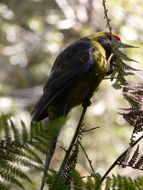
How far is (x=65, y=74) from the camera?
331cm

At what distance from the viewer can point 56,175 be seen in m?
1.06

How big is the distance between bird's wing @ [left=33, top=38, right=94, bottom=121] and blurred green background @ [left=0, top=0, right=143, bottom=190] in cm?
285

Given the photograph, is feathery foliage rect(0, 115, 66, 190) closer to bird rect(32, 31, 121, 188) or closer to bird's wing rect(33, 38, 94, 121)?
bird's wing rect(33, 38, 94, 121)

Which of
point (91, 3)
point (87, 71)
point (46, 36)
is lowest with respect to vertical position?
point (46, 36)

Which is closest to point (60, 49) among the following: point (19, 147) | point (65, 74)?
point (65, 74)

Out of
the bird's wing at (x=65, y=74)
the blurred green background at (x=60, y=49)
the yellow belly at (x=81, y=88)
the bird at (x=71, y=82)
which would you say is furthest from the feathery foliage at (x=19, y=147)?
the blurred green background at (x=60, y=49)

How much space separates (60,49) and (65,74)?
16.0 ft

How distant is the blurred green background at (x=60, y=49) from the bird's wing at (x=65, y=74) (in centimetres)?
285

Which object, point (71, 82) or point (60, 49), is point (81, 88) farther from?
point (60, 49)

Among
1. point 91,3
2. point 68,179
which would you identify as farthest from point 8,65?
point 68,179

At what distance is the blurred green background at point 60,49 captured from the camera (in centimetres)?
704

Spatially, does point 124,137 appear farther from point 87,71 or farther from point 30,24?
point 87,71

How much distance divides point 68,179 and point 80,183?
0.59ft

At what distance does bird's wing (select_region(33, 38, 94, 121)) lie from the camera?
10.2 feet
